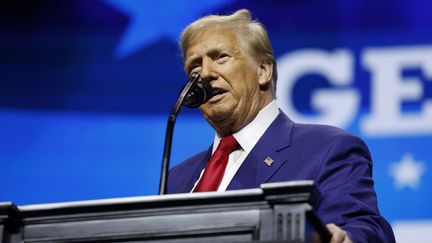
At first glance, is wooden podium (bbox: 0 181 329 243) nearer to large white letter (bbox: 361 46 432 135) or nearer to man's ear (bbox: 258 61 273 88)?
man's ear (bbox: 258 61 273 88)

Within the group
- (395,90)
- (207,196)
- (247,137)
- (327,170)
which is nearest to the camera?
(207,196)

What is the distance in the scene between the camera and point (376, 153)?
402 centimetres

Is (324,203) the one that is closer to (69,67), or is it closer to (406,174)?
(406,174)

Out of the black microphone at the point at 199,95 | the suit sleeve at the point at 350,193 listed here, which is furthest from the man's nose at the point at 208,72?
the suit sleeve at the point at 350,193

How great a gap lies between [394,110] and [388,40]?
31 centimetres

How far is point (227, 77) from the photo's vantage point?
10.7ft

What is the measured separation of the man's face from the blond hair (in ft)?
0.06

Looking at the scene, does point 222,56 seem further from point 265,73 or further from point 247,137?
point 247,137

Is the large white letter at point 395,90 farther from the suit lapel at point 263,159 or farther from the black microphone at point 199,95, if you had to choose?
the black microphone at point 199,95

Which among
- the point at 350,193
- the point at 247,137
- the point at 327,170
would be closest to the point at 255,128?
the point at 247,137

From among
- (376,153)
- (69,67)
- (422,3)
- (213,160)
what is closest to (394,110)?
A: (376,153)

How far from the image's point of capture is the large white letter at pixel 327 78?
411cm

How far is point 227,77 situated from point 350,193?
76 cm

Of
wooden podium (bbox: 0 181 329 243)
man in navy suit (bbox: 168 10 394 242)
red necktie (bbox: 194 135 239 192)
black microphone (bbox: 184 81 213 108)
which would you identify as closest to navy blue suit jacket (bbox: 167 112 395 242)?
man in navy suit (bbox: 168 10 394 242)
